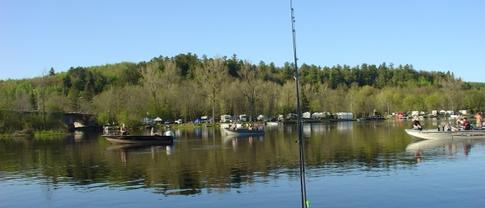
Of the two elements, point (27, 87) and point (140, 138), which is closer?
point (140, 138)

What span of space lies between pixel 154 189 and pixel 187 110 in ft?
356

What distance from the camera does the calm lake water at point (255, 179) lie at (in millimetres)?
24109

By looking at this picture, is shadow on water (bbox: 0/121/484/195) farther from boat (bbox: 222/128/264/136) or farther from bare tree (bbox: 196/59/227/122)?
bare tree (bbox: 196/59/227/122)

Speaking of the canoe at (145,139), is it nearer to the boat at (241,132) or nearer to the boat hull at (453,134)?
the boat at (241,132)

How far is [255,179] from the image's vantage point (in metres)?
30.2

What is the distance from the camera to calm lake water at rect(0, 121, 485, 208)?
24.1 meters

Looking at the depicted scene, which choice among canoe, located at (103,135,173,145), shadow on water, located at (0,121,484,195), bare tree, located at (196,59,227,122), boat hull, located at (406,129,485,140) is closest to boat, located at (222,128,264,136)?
canoe, located at (103,135,173,145)

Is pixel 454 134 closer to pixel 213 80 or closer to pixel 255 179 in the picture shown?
pixel 255 179

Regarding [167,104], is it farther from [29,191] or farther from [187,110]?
[29,191]

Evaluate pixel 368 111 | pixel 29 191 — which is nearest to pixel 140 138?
pixel 29 191

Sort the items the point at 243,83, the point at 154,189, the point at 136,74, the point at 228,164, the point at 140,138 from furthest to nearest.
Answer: the point at 136,74, the point at 243,83, the point at 140,138, the point at 228,164, the point at 154,189

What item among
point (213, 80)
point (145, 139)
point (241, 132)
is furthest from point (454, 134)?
point (213, 80)

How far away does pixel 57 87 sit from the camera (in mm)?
180000

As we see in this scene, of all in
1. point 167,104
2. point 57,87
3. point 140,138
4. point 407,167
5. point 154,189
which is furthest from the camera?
point 57,87
